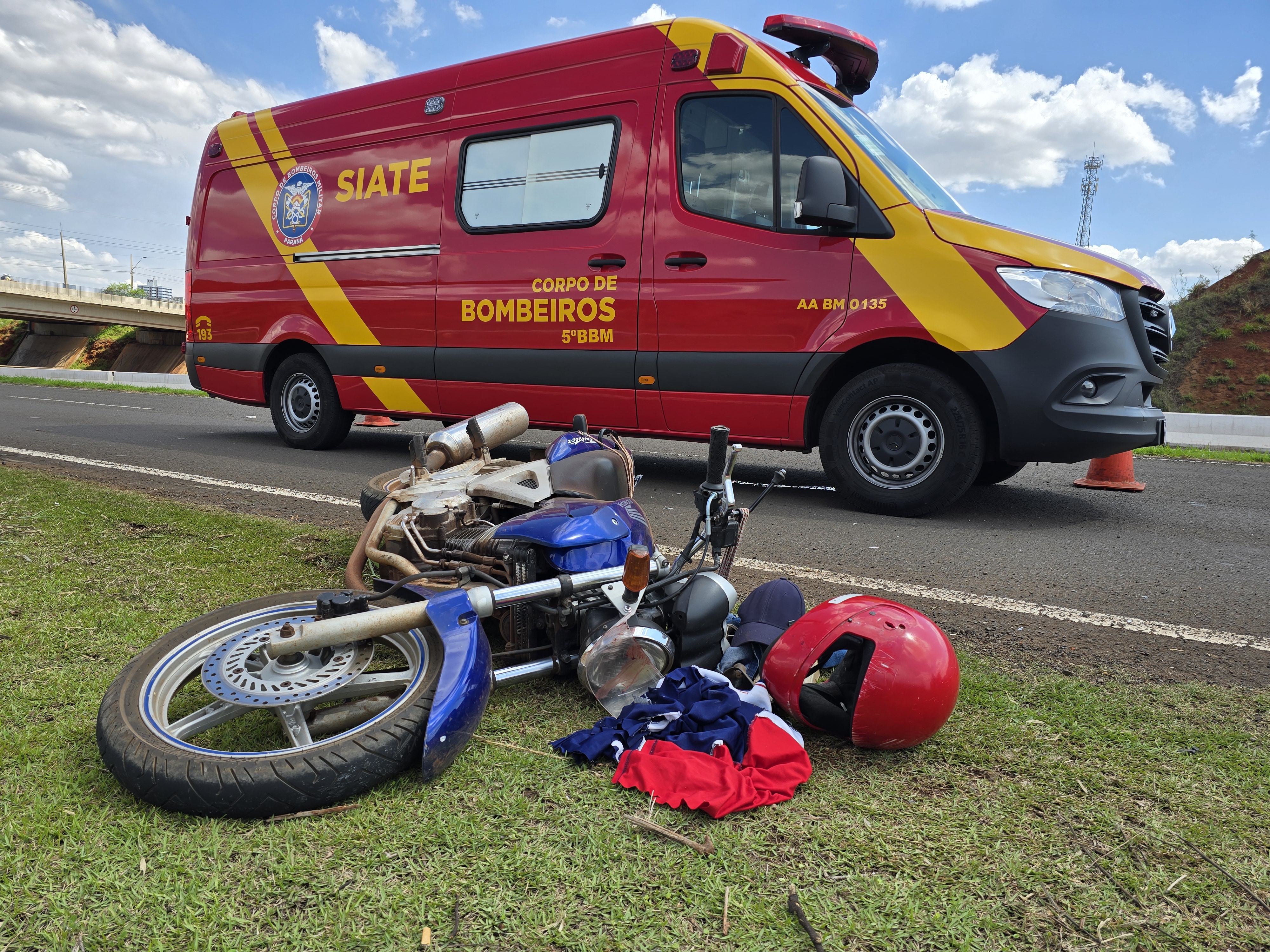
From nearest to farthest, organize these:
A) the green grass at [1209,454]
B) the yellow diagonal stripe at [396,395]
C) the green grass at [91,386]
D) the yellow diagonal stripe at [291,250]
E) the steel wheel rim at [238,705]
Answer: the steel wheel rim at [238,705] < the yellow diagonal stripe at [396,395] < the yellow diagonal stripe at [291,250] < the green grass at [1209,454] < the green grass at [91,386]

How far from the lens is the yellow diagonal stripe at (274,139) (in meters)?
7.09

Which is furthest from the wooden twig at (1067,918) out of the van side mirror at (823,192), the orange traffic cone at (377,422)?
the orange traffic cone at (377,422)

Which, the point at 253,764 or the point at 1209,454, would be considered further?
the point at 1209,454

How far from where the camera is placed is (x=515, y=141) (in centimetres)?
591

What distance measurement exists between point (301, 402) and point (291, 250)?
1319mm

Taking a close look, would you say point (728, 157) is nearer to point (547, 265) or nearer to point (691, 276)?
point (691, 276)

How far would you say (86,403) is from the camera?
39.2ft

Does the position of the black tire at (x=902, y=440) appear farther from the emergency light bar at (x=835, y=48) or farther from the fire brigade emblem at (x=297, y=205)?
the fire brigade emblem at (x=297, y=205)

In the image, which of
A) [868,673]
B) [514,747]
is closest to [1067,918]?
[868,673]

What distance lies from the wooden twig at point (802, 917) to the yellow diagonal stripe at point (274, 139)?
740cm

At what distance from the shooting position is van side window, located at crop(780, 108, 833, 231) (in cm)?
479

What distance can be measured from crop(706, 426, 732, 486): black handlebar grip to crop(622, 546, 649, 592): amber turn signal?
1.25 feet

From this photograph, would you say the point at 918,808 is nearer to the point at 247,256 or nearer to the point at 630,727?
the point at 630,727

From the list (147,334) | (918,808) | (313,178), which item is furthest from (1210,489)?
(147,334)
